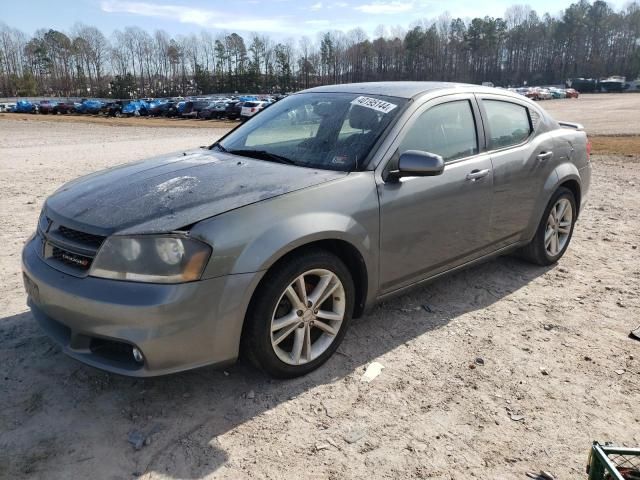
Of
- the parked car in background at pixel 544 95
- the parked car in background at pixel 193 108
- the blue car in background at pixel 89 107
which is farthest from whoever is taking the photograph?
the parked car in background at pixel 544 95

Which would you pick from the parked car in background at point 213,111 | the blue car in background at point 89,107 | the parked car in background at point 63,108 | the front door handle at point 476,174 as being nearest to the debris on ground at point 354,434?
the front door handle at point 476,174

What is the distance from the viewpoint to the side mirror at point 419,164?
3156 millimetres

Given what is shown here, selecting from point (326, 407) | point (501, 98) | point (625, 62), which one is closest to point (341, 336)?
point (326, 407)

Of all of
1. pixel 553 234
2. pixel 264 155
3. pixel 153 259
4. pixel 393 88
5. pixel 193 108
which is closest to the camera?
pixel 153 259

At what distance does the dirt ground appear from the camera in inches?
95.3

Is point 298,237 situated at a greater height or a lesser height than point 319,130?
lesser

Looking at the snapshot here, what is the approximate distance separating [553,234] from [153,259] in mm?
3838

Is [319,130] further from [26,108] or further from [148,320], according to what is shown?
[26,108]

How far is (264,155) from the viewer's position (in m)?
3.67

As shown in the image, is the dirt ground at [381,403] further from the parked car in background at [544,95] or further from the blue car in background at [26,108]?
the parked car in background at [544,95]

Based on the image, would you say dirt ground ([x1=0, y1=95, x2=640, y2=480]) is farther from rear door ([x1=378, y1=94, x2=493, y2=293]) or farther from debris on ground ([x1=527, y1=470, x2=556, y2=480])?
rear door ([x1=378, y1=94, x2=493, y2=293])

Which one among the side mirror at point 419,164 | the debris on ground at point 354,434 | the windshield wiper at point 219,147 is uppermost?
the windshield wiper at point 219,147

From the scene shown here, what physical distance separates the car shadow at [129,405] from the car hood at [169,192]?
833mm

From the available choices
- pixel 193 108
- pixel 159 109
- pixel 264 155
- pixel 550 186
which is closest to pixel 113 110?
pixel 159 109
